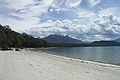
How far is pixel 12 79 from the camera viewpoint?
1491 cm

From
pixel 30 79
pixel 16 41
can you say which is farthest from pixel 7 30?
pixel 30 79

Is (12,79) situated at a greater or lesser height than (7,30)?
lesser

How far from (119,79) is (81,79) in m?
2.99

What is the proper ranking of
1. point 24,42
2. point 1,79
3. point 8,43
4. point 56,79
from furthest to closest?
point 24,42
point 8,43
point 56,79
point 1,79

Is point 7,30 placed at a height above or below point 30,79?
above

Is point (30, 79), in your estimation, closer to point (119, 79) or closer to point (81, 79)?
point (81, 79)

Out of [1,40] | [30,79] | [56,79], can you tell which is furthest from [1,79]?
[1,40]

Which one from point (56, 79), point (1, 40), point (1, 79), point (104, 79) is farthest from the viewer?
point (1, 40)

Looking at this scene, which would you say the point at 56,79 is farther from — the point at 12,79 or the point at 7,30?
the point at 7,30

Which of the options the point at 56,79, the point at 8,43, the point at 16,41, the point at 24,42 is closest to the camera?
the point at 56,79

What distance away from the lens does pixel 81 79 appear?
16.1 m

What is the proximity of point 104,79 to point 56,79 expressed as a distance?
3684 millimetres

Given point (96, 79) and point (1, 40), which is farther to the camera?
point (1, 40)

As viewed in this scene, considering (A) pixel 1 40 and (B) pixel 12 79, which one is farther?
(A) pixel 1 40
